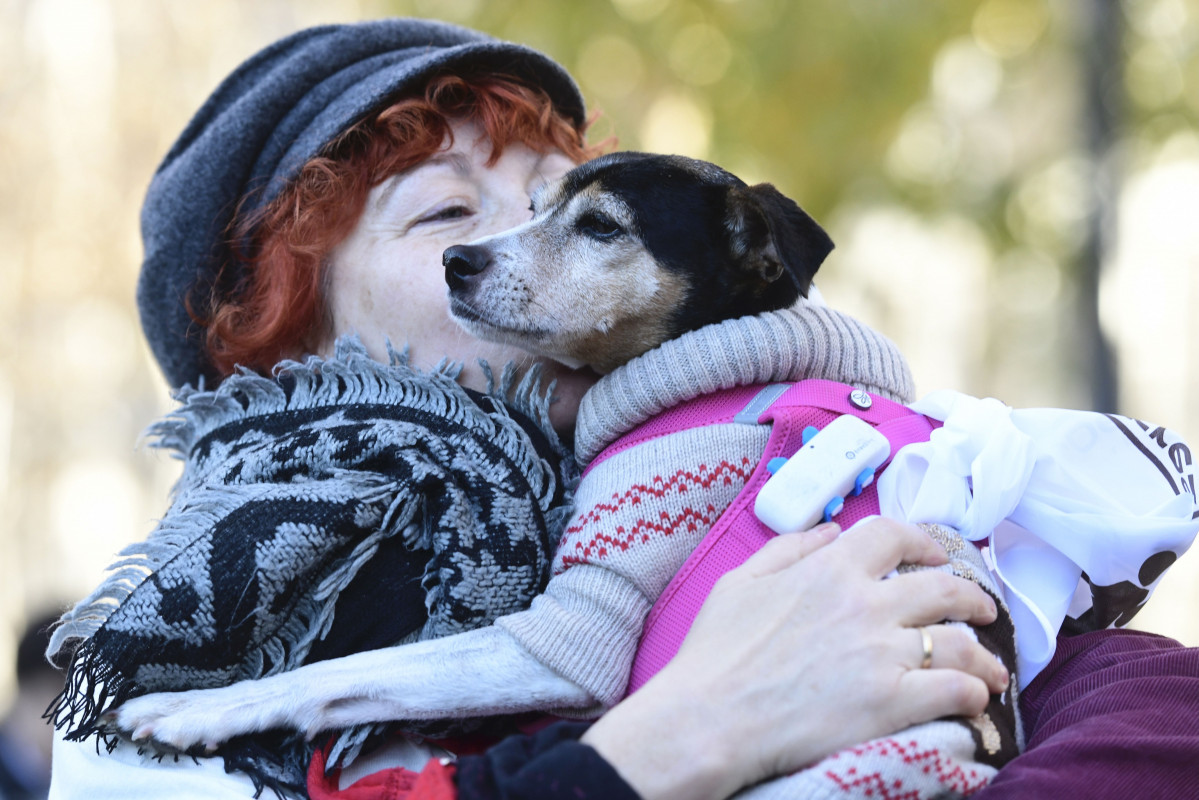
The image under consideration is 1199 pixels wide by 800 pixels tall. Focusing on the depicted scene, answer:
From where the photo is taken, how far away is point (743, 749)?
54.3 inches

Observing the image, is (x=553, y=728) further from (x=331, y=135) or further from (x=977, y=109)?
(x=977, y=109)

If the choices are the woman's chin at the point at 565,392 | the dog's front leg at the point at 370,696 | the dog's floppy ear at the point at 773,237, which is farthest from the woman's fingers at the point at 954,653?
the woman's chin at the point at 565,392

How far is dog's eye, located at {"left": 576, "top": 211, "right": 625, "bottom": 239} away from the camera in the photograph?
2.45 metres

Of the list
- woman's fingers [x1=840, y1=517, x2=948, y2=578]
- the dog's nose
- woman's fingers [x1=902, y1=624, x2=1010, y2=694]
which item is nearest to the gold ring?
woman's fingers [x1=902, y1=624, x2=1010, y2=694]

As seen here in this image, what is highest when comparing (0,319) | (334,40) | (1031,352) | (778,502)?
(334,40)

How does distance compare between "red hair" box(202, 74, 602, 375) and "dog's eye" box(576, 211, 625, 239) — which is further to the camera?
"dog's eye" box(576, 211, 625, 239)

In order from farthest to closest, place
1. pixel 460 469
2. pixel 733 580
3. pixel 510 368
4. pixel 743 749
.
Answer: pixel 510 368 → pixel 460 469 → pixel 733 580 → pixel 743 749

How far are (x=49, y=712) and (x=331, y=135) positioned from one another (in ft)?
4.54

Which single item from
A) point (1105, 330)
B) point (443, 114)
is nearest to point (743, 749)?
point (443, 114)

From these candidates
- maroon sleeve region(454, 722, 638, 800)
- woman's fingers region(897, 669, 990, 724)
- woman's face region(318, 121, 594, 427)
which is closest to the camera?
maroon sleeve region(454, 722, 638, 800)

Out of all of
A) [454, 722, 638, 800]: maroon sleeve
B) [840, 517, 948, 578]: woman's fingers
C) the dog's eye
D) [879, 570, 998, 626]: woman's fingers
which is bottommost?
[454, 722, 638, 800]: maroon sleeve

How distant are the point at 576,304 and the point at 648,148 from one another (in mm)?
5637

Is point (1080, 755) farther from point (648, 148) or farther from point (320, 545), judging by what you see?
point (648, 148)

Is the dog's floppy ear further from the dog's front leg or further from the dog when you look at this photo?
the dog's front leg
